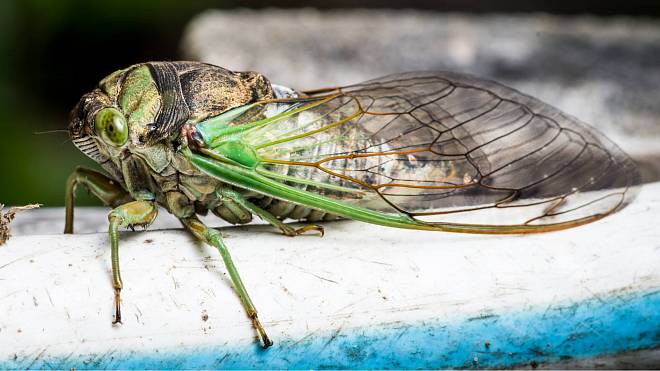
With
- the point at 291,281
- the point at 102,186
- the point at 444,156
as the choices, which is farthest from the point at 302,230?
the point at 102,186

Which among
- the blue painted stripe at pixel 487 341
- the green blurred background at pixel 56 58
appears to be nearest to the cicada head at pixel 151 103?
the blue painted stripe at pixel 487 341

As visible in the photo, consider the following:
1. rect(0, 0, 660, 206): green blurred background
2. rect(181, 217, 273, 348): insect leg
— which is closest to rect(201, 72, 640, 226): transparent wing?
rect(181, 217, 273, 348): insect leg

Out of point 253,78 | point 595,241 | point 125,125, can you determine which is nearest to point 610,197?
point 595,241

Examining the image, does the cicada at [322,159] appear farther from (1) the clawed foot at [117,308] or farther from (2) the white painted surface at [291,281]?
→ (1) the clawed foot at [117,308]

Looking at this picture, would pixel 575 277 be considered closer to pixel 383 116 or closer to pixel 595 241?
pixel 595 241

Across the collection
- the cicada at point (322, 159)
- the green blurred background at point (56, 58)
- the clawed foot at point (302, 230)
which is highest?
the cicada at point (322, 159)

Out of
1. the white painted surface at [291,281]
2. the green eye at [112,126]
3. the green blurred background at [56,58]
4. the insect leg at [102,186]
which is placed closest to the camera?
the white painted surface at [291,281]

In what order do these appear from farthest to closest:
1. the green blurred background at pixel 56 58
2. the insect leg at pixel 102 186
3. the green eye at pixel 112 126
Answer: the green blurred background at pixel 56 58 → the insect leg at pixel 102 186 → the green eye at pixel 112 126
